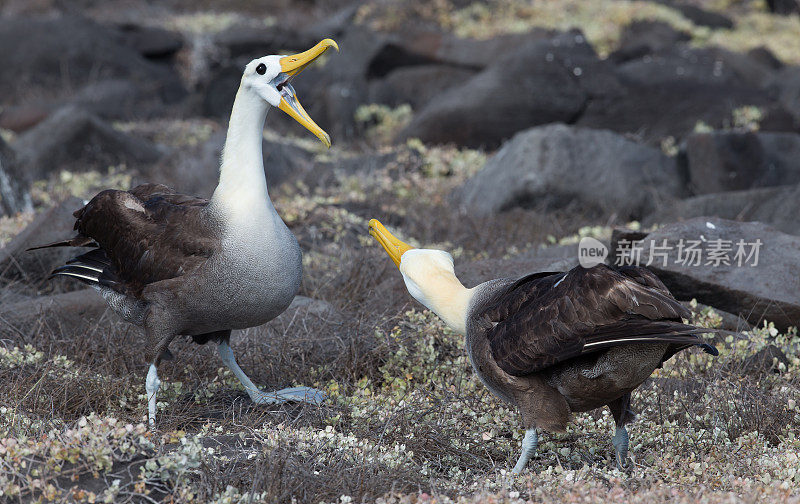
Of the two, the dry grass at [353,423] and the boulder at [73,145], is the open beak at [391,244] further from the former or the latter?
the boulder at [73,145]

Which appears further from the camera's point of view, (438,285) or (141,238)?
(141,238)

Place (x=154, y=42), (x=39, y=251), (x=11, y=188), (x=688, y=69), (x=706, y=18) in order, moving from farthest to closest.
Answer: (x=706, y=18) → (x=154, y=42) → (x=688, y=69) → (x=11, y=188) → (x=39, y=251)

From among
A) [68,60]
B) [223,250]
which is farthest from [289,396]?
[68,60]

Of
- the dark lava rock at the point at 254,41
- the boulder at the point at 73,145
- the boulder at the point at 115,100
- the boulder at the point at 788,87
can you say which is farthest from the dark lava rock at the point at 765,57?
the boulder at the point at 73,145

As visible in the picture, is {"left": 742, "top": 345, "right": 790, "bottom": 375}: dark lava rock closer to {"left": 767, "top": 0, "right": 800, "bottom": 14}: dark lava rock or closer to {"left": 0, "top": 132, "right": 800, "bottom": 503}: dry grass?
{"left": 0, "top": 132, "right": 800, "bottom": 503}: dry grass

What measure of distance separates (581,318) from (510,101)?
26.8 ft

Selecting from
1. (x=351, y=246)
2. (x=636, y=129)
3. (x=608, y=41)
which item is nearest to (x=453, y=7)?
(x=608, y=41)

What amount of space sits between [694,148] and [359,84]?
617cm

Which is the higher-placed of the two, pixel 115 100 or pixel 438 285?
pixel 438 285

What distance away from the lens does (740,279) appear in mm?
5227

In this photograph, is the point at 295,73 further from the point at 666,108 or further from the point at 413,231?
the point at 666,108

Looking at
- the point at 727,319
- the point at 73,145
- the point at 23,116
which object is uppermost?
the point at 727,319

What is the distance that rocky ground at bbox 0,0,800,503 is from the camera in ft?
11.4

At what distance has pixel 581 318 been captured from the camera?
332cm
